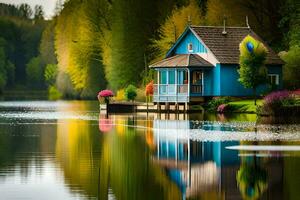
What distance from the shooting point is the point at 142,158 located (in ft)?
95.9

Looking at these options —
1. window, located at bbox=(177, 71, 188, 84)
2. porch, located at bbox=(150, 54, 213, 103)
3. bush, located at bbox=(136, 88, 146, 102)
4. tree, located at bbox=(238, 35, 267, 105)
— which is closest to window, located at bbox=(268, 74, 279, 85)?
tree, located at bbox=(238, 35, 267, 105)

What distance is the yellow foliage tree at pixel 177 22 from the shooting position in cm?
8156

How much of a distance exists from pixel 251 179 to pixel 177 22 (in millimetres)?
59230

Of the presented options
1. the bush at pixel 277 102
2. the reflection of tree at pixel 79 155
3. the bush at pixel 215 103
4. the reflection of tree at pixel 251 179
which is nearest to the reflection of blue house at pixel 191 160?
the reflection of tree at pixel 251 179

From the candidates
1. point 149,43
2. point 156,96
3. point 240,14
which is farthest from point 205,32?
point 149,43

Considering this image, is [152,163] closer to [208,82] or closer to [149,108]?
[149,108]

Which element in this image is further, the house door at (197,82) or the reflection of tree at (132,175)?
Answer: the house door at (197,82)

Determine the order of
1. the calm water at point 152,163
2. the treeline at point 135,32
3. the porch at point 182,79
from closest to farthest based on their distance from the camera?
the calm water at point 152,163 < the porch at point 182,79 < the treeline at point 135,32

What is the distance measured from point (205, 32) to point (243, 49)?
19.5 ft

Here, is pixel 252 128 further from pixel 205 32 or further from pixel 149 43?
pixel 149 43

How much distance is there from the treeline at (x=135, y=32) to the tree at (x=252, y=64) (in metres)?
5.77

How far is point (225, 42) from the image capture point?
69.8 m

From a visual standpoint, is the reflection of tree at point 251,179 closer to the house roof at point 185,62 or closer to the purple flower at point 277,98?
the purple flower at point 277,98

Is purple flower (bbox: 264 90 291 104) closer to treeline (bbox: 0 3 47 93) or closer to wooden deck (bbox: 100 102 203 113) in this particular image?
wooden deck (bbox: 100 102 203 113)
